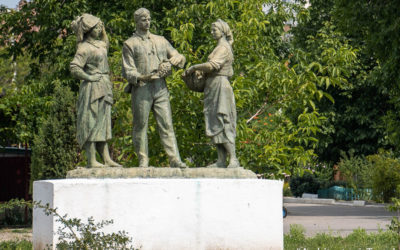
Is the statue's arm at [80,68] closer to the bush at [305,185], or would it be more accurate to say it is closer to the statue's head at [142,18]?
the statue's head at [142,18]

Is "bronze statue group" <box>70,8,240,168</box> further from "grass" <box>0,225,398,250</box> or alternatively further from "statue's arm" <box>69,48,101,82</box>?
"grass" <box>0,225,398,250</box>

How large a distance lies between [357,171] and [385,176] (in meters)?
4.22

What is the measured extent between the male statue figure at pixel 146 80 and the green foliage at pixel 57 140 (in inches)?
328

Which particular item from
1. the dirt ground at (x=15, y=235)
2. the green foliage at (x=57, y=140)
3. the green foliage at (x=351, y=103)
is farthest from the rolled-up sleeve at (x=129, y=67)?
the green foliage at (x=351, y=103)

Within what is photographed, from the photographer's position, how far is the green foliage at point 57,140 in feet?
58.2

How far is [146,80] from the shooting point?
952cm

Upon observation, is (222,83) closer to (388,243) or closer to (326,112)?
(388,243)

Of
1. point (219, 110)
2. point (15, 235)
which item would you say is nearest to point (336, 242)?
point (219, 110)

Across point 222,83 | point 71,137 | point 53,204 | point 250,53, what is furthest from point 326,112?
point 53,204

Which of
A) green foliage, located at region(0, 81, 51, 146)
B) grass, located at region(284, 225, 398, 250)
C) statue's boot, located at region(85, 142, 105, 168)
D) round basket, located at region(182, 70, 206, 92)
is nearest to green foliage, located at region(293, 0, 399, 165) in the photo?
green foliage, located at region(0, 81, 51, 146)

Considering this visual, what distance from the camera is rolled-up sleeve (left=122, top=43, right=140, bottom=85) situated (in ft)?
31.0

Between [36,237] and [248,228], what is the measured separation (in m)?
2.59

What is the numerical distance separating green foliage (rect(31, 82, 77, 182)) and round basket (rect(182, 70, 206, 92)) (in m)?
8.30

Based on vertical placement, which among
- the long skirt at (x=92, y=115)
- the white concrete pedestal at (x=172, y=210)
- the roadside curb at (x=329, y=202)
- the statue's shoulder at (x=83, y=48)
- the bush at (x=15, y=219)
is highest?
the statue's shoulder at (x=83, y=48)
